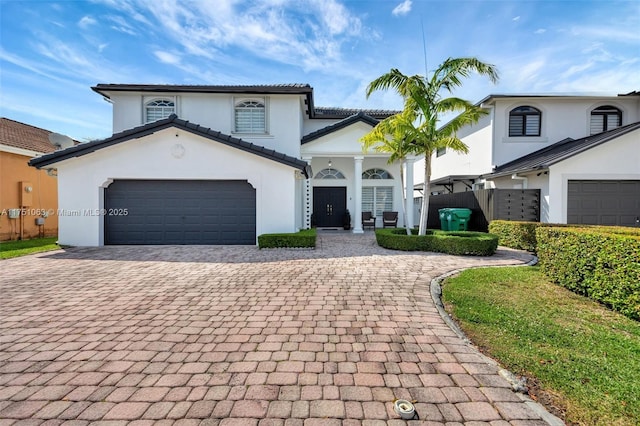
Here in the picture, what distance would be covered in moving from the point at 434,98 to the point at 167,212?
10646 mm

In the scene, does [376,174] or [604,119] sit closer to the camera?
[604,119]

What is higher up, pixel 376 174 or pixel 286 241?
pixel 376 174

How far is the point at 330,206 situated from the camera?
1738 centimetres

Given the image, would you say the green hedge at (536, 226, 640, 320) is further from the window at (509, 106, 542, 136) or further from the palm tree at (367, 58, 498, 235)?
the window at (509, 106, 542, 136)

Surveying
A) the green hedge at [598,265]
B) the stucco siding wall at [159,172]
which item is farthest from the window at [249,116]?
the green hedge at [598,265]

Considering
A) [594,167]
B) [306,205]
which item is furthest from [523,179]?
[306,205]

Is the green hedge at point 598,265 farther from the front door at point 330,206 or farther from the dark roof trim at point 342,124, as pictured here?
the front door at point 330,206

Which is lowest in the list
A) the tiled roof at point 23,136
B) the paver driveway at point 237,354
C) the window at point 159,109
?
the paver driveway at point 237,354

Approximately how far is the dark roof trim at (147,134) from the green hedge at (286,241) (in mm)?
2696

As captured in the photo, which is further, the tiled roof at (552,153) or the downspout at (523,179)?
the downspout at (523,179)

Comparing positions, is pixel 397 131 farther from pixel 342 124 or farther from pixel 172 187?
pixel 172 187

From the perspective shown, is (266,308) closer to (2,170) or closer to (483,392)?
(483,392)

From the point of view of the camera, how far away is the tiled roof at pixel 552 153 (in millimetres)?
11523

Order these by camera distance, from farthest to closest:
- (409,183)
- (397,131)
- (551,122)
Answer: (551,122), (409,183), (397,131)
